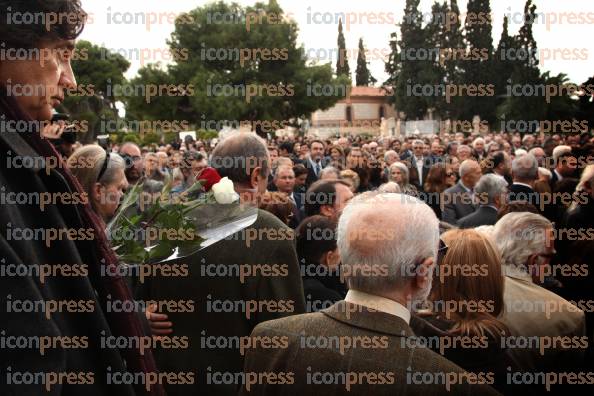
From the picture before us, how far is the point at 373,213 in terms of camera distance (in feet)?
6.68

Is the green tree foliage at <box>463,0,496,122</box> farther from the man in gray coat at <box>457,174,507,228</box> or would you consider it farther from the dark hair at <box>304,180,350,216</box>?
the dark hair at <box>304,180,350,216</box>

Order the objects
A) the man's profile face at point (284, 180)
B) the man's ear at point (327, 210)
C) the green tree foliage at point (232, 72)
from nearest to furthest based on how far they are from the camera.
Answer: the man's ear at point (327, 210), the man's profile face at point (284, 180), the green tree foliage at point (232, 72)

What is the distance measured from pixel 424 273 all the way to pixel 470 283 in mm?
862

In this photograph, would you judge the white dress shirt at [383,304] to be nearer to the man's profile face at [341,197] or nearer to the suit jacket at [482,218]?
the man's profile face at [341,197]

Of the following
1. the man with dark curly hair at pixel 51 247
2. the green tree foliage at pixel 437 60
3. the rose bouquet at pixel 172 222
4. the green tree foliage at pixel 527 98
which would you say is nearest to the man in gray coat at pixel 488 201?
the rose bouquet at pixel 172 222

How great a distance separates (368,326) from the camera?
77.0 inches

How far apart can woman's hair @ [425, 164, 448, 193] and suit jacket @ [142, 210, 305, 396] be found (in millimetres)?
5211

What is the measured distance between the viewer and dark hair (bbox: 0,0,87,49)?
1536 mm

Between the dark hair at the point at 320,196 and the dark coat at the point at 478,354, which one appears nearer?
the dark coat at the point at 478,354

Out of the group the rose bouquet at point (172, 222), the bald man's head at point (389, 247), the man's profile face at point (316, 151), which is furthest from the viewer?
the man's profile face at point (316, 151)

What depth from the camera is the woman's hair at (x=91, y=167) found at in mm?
3633

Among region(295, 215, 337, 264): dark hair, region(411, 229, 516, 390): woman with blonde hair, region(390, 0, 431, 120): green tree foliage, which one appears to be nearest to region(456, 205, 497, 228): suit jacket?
region(295, 215, 337, 264): dark hair

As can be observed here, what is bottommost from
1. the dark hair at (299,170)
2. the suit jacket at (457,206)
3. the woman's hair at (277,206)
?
the suit jacket at (457,206)

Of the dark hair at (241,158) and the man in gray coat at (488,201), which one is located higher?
the dark hair at (241,158)
